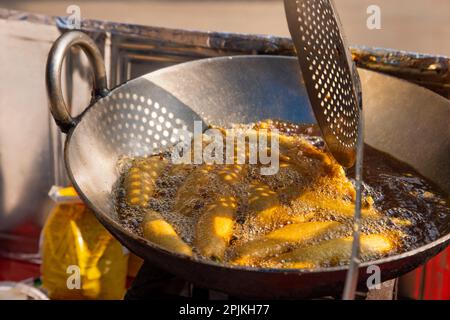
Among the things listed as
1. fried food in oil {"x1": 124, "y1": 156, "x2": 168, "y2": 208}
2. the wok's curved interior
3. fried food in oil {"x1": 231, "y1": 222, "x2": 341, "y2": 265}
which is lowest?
fried food in oil {"x1": 231, "y1": 222, "x2": 341, "y2": 265}

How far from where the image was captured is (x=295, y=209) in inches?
55.9

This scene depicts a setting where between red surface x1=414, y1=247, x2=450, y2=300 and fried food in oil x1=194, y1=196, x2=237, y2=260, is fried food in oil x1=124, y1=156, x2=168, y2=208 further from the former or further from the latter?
red surface x1=414, y1=247, x2=450, y2=300

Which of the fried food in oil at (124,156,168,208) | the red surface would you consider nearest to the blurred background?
the red surface

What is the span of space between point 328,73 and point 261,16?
165 inches

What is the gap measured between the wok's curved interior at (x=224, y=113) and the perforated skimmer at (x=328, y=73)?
1.02 feet

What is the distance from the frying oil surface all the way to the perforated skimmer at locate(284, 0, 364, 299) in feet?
0.38

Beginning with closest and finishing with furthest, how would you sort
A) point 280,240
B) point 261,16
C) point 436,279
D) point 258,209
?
point 280,240 → point 258,209 → point 436,279 → point 261,16

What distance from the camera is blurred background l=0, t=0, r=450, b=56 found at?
5.02m

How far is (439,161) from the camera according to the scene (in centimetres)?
158

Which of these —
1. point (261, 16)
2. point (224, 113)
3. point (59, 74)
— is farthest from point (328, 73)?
point (261, 16)

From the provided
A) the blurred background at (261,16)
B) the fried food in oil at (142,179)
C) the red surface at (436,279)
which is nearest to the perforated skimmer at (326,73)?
the fried food in oil at (142,179)

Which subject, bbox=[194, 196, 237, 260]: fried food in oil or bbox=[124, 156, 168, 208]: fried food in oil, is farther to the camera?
bbox=[124, 156, 168, 208]: fried food in oil

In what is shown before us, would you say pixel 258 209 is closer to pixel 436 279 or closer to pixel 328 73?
pixel 328 73
